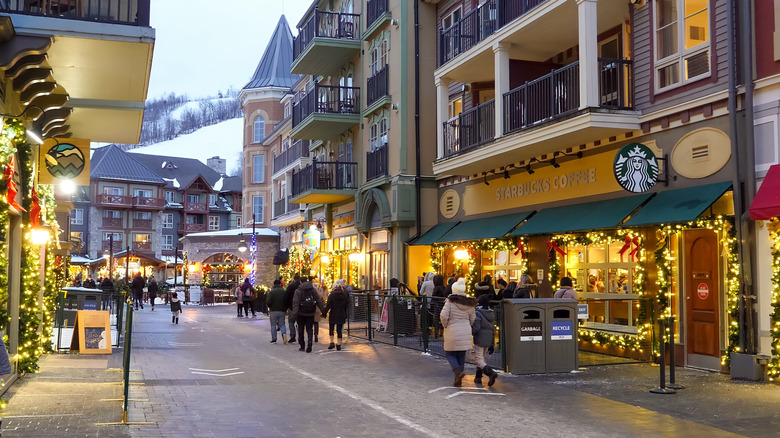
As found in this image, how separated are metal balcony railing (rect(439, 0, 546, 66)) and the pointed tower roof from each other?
3299 cm

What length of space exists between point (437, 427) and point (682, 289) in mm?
7355

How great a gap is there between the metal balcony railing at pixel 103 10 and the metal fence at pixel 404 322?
7.51m

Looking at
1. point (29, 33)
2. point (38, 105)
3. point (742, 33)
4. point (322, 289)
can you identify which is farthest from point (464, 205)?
point (29, 33)

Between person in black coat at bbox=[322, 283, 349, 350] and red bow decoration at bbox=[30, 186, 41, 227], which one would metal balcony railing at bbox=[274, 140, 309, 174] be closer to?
person in black coat at bbox=[322, 283, 349, 350]

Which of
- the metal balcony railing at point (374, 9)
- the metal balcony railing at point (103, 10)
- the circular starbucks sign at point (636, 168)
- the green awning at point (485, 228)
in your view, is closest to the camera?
the metal balcony railing at point (103, 10)

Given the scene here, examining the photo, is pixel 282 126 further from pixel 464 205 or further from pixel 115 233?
pixel 115 233

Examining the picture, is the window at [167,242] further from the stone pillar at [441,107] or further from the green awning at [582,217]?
the green awning at [582,217]

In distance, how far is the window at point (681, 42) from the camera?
14695mm

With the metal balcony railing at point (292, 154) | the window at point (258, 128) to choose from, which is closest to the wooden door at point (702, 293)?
the metal balcony railing at point (292, 154)

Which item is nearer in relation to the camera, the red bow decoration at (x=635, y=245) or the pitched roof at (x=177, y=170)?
the red bow decoration at (x=635, y=245)

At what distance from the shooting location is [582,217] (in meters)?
17.1

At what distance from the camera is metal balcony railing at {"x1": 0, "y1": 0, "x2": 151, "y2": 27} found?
10742 millimetres

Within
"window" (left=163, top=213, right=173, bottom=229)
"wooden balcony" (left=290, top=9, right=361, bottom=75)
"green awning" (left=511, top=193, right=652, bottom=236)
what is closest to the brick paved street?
"green awning" (left=511, top=193, right=652, bottom=236)

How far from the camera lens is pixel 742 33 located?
13648 millimetres
